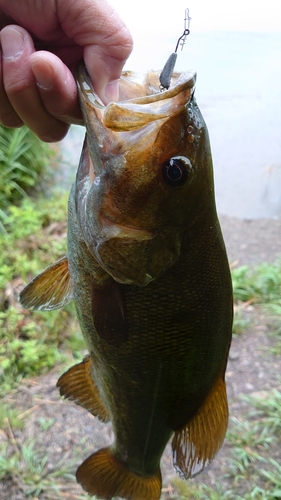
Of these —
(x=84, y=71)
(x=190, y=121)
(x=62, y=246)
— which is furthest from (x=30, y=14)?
(x=62, y=246)

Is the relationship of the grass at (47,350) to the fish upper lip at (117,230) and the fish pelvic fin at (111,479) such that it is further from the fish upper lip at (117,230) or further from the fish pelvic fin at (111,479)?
the fish upper lip at (117,230)

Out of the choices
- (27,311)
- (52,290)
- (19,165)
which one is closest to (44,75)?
(52,290)

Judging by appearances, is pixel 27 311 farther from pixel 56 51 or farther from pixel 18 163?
pixel 56 51

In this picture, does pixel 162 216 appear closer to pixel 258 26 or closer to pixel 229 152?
pixel 258 26

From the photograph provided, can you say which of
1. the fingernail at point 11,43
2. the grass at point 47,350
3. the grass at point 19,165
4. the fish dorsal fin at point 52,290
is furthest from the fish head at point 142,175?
the grass at point 19,165

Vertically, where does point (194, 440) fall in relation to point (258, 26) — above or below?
below

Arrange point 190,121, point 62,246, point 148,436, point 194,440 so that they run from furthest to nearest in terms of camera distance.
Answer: point 62,246, point 148,436, point 194,440, point 190,121

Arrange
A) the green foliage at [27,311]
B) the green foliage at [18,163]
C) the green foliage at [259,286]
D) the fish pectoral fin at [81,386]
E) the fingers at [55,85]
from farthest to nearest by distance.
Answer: the green foliage at [18,163] < the green foliage at [259,286] < the green foliage at [27,311] < the fish pectoral fin at [81,386] < the fingers at [55,85]

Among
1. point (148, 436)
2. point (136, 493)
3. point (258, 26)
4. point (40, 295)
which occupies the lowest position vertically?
point (136, 493)
